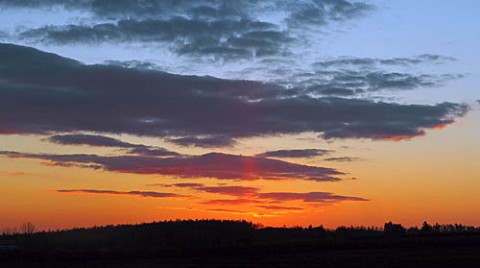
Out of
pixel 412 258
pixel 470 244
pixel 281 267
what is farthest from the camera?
pixel 470 244

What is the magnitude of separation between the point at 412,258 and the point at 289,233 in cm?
10745

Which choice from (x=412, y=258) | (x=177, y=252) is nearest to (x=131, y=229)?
(x=177, y=252)

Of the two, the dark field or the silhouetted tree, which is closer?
the dark field

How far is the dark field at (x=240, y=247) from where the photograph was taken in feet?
175

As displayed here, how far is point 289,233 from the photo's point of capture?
159 metres

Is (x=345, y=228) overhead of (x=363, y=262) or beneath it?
overhead

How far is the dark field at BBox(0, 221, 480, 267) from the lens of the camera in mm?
53469

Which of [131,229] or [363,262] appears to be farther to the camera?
[131,229]

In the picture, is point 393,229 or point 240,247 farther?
point 393,229

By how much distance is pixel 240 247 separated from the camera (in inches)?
3078

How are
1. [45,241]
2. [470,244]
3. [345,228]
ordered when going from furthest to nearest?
1. [345,228]
2. [45,241]
3. [470,244]

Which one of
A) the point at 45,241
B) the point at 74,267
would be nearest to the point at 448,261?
the point at 74,267

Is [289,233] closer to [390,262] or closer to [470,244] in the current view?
[470,244]

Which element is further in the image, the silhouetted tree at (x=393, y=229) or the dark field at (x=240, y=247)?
the silhouetted tree at (x=393, y=229)
